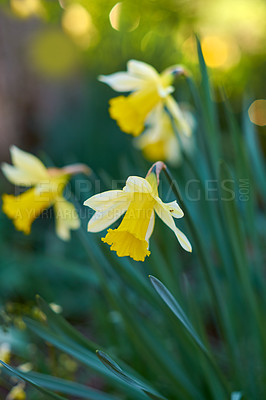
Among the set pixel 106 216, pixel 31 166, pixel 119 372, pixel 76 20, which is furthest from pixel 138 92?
pixel 76 20

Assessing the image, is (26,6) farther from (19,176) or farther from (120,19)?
(19,176)

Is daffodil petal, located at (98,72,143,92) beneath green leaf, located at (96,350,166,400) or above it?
above

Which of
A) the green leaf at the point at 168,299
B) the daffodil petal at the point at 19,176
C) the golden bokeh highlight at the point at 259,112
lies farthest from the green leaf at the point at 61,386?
the golden bokeh highlight at the point at 259,112

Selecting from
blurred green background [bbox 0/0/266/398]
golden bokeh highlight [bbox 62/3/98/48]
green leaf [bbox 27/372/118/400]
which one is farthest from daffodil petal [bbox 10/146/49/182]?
golden bokeh highlight [bbox 62/3/98/48]

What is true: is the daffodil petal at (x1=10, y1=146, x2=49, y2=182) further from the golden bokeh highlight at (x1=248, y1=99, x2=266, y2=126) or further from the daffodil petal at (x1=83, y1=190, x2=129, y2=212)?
the golden bokeh highlight at (x1=248, y1=99, x2=266, y2=126)

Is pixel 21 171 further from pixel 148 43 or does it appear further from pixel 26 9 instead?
pixel 148 43

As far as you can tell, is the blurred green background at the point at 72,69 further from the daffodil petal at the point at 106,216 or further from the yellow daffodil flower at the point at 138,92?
the daffodil petal at the point at 106,216
